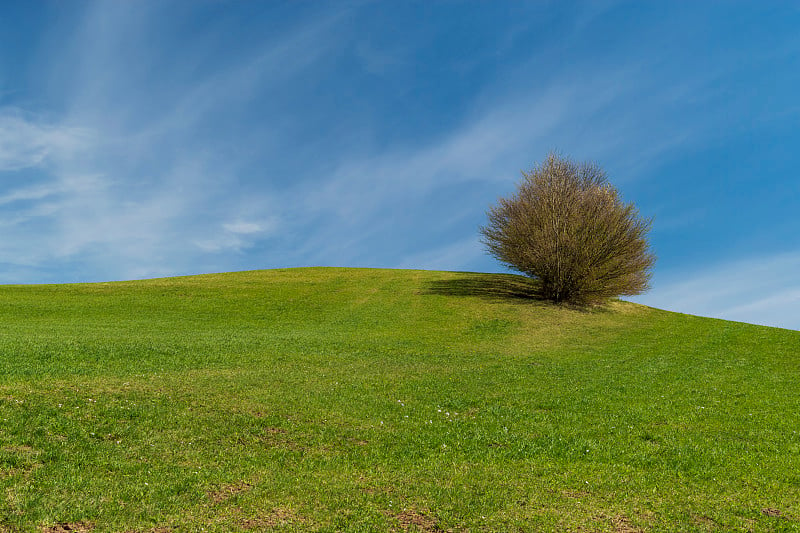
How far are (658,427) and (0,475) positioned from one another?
17484 millimetres

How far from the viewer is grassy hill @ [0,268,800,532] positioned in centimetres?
972

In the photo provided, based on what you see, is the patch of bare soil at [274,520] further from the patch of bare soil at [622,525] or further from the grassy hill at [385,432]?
the patch of bare soil at [622,525]

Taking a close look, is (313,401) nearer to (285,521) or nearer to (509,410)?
(509,410)

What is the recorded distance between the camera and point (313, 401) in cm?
1750

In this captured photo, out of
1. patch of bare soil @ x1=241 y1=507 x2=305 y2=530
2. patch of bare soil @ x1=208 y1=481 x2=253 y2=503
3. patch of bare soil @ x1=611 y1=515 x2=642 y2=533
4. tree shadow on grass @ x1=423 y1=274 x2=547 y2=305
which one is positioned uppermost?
tree shadow on grass @ x1=423 y1=274 x2=547 y2=305

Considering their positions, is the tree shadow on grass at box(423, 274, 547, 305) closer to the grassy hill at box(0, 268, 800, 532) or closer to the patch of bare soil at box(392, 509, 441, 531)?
the grassy hill at box(0, 268, 800, 532)

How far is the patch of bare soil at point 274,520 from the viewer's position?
8.94 meters

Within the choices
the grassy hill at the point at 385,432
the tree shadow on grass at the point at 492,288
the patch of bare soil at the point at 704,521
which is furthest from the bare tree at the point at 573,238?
the patch of bare soil at the point at 704,521

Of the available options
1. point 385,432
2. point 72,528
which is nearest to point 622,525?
point 385,432

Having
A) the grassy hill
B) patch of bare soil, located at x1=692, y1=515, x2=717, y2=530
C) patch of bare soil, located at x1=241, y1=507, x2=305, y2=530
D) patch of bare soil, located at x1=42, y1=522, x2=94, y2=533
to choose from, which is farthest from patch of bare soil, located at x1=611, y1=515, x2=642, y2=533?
patch of bare soil, located at x1=42, y1=522, x2=94, y2=533

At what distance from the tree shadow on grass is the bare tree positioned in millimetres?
2541

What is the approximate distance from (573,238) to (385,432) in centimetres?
3741

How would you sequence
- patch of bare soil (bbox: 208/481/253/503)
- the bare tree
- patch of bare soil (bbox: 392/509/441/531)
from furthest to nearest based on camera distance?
the bare tree < patch of bare soil (bbox: 208/481/253/503) < patch of bare soil (bbox: 392/509/441/531)

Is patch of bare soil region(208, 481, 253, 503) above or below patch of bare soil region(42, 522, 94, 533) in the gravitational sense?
above
